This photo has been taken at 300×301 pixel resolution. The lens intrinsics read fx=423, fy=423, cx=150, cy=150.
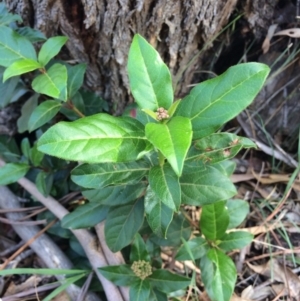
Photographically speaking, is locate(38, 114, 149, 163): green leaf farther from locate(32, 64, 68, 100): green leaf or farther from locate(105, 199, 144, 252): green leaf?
locate(105, 199, 144, 252): green leaf

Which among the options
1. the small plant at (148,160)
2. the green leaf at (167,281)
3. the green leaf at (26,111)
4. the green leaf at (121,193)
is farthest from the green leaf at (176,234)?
the green leaf at (26,111)

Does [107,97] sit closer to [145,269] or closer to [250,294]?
[145,269]

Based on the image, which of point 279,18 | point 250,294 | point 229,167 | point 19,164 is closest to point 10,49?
point 19,164

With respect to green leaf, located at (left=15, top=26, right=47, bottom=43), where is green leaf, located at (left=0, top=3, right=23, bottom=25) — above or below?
above

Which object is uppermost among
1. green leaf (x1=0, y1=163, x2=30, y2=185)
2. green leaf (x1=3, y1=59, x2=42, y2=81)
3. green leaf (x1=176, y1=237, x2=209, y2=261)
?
green leaf (x1=3, y1=59, x2=42, y2=81)

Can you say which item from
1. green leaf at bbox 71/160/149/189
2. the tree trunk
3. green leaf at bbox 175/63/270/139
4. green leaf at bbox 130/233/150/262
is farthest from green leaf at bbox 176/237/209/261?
the tree trunk

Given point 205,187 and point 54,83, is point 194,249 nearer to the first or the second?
point 205,187

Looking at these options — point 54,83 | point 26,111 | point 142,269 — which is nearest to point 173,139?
point 54,83
